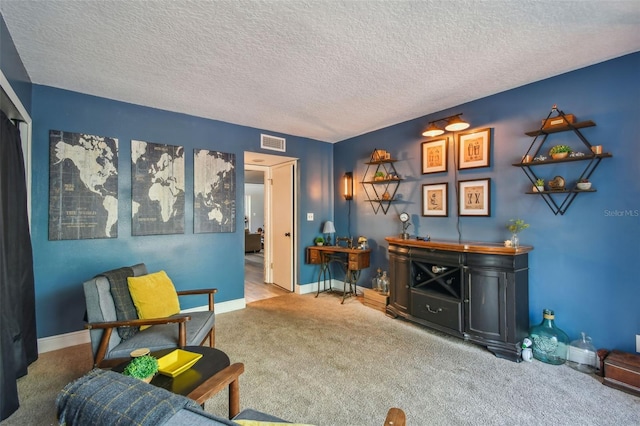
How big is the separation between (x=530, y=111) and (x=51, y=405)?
4611mm

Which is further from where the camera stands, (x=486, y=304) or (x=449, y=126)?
(x=449, y=126)

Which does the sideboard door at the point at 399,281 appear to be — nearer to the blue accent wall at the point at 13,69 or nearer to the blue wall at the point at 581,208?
the blue wall at the point at 581,208

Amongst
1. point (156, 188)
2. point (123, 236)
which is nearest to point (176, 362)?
point (123, 236)

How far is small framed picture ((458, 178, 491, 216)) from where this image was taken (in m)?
3.14

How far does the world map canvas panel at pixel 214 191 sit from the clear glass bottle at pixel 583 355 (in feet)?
12.6

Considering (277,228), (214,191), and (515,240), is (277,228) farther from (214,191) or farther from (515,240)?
(515,240)

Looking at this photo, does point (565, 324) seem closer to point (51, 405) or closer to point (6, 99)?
point (51, 405)

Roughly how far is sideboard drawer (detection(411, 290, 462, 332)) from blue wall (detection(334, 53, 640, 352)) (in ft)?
2.25

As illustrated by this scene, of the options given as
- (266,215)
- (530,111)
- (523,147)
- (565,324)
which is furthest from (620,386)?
(266,215)

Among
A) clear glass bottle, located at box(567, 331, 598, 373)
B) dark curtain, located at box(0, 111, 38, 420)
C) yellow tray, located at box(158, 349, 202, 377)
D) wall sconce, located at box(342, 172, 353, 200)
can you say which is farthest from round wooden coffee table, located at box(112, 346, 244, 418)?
wall sconce, located at box(342, 172, 353, 200)

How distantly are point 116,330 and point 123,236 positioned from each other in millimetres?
1448

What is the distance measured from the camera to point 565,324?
2611 millimetres

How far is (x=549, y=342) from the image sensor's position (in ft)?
Result: 8.34

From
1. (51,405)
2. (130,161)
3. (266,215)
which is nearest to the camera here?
(51,405)
